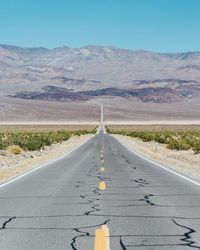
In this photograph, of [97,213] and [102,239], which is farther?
[97,213]

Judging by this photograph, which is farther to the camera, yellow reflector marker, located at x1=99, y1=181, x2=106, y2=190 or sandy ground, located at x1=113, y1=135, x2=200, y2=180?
sandy ground, located at x1=113, y1=135, x2=200, y2=180

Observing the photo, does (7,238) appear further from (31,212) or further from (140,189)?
(140,189)

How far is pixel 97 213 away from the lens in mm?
11336

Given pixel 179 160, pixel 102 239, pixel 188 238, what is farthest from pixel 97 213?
pixel 179 160

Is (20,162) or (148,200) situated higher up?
(148,200)

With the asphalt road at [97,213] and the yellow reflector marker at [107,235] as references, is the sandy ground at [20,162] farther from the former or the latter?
the yellow reflector marker at [107,235]

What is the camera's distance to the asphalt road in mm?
8594

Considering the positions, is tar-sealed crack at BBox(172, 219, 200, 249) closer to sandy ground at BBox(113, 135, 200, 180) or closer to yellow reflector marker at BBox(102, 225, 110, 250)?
yellow reflector marker at BBox(102, 225, 110, 250)

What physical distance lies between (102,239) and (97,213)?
2.70m

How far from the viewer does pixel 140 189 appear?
15812 mm

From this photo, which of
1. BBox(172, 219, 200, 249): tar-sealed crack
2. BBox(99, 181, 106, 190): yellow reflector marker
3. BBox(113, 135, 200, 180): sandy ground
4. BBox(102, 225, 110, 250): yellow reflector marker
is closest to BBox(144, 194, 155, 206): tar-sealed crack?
BBox(99, 181, 106, 190): yellow reflector marker

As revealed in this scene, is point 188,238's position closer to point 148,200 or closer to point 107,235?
point 107,235

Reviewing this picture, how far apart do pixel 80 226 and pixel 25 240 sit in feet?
4.78

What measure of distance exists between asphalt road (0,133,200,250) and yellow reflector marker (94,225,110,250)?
3.8 inches
